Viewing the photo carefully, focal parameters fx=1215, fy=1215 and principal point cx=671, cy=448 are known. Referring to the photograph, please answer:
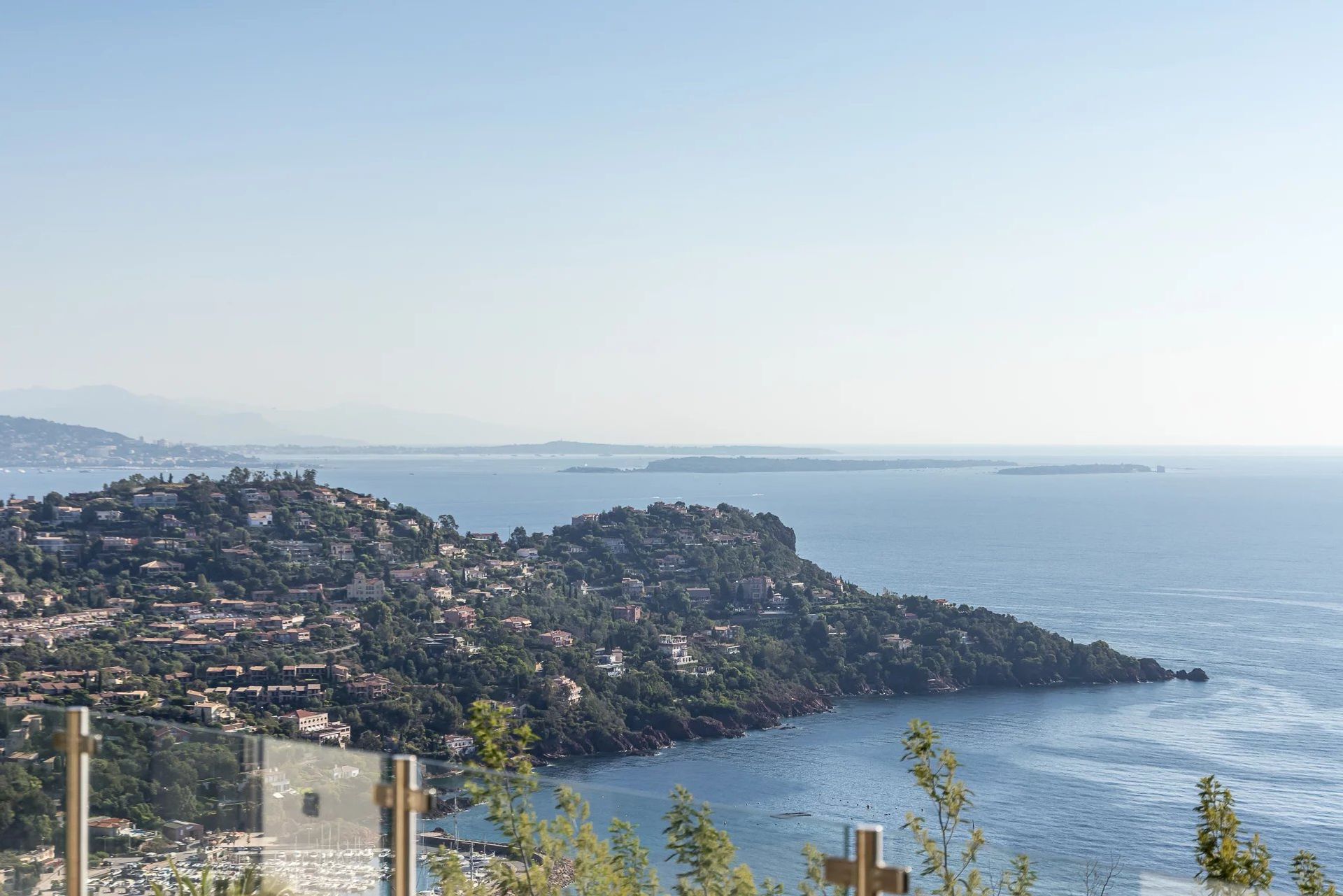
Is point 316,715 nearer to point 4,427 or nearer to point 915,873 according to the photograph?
point 915,873

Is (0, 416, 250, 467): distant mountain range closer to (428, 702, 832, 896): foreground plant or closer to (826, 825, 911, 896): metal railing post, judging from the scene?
(428, 702, 832, 896): foreground plant

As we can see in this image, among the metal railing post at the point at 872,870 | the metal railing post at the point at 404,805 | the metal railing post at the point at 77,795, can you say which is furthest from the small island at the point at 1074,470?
the metal railing post at the point at 872,870

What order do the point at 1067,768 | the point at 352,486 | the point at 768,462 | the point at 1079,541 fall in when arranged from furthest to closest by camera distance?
the point at 768,462 → the point at 352,486 → the point at 1079,541 → the point at 1067,768

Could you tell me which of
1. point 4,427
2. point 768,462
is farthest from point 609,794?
point 768,462

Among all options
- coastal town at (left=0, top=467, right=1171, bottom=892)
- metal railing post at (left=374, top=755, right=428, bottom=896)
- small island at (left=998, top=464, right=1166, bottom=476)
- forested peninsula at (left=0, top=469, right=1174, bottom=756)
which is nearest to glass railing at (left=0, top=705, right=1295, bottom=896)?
metal railing post at (left=374, top=755, right=428, bottom=896)

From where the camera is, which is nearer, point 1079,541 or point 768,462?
point 1079,541

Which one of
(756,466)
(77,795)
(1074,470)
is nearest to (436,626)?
(77,795)

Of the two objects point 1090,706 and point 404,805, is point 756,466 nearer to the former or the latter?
point 1090,706
